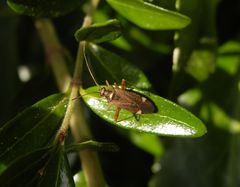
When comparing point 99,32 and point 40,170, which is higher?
point 99,32

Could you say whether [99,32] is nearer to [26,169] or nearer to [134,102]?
[134,102]

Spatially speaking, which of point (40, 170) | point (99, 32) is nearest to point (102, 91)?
point (99, 32)

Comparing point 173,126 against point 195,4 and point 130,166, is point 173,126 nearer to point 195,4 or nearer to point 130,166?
point 195,4

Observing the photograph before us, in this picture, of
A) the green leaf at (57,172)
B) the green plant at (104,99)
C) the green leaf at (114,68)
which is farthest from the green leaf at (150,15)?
the green leaf at (57,172)

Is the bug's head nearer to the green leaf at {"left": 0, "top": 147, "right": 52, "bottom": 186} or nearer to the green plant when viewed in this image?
the green plant

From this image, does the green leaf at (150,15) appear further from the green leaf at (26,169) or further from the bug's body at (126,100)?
the green leaf at (26,169)
